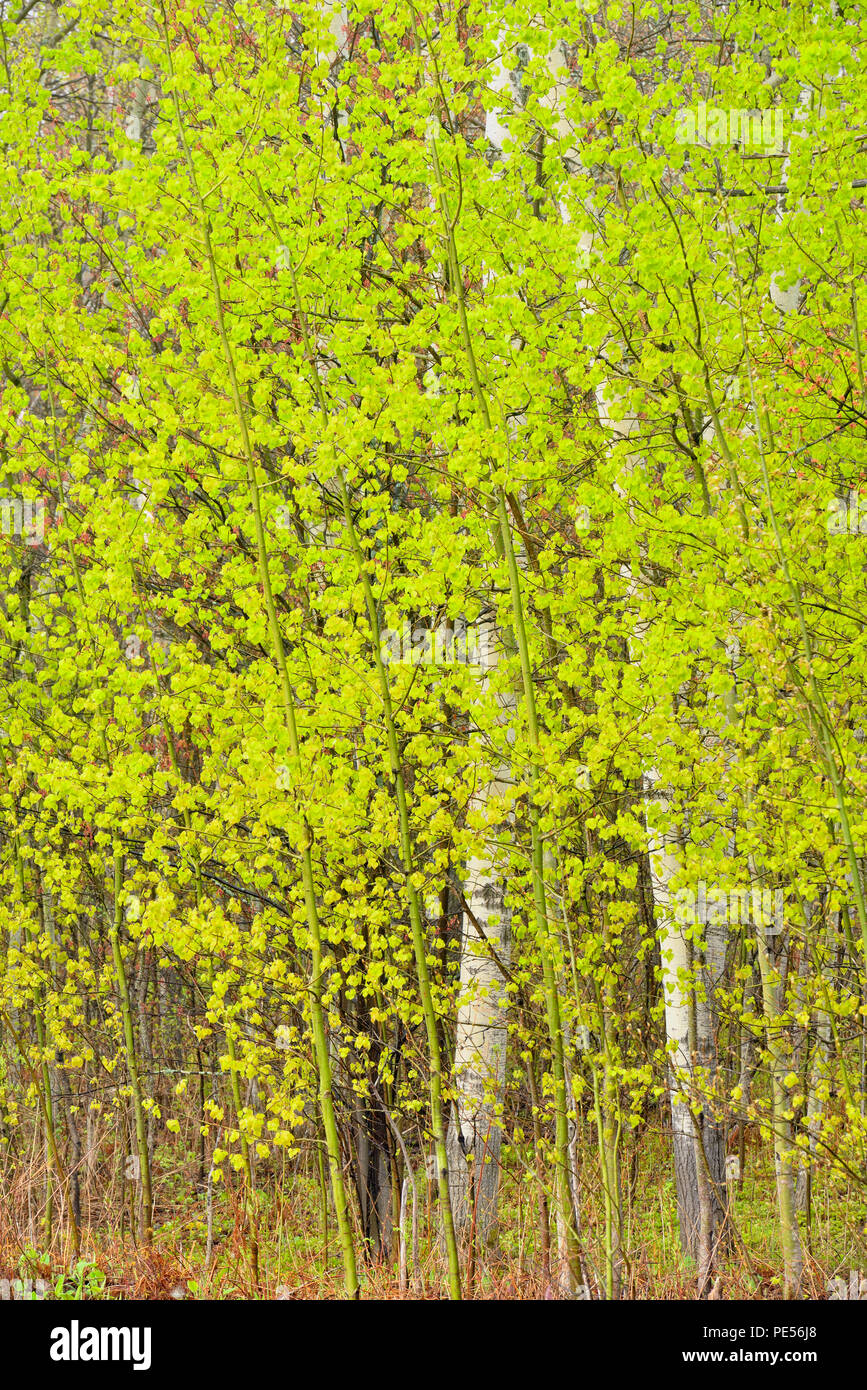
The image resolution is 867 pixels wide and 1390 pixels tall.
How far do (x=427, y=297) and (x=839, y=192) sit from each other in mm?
1712

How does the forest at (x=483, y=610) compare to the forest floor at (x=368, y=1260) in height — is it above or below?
above

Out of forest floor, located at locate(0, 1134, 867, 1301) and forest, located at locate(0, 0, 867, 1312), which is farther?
forest floor, located at locate(0, 1134, 867, 1301)

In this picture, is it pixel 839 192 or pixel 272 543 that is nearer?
pixel 839 192

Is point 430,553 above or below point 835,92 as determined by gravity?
below

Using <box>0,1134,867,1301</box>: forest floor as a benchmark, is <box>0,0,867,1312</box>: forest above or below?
above

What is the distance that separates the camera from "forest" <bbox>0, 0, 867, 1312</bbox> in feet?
13.6

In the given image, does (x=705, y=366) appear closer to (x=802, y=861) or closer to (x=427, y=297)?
(x=427, y=297)

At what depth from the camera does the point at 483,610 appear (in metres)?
5.46

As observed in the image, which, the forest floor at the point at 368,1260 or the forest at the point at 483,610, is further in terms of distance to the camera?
the forest floor at the point at 368,1260

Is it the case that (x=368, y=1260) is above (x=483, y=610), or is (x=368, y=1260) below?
below

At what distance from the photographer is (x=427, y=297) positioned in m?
5.19

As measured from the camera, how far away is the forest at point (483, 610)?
163 inches
